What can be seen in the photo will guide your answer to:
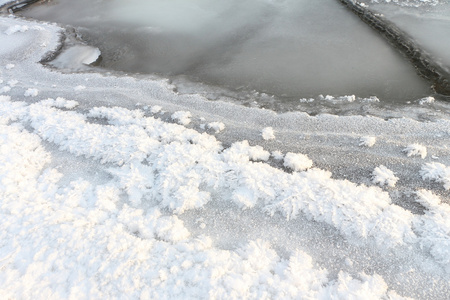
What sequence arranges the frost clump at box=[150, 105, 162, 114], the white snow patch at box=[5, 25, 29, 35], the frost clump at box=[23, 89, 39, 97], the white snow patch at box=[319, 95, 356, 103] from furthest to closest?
the white snow patch at box=[5, 25, 29, 35], the frost clump at box=[23, 89, 39, 97], the frost clump at box=[150, 105, 162, 114], the white snow patch at box=[319, 95, 356, 103]

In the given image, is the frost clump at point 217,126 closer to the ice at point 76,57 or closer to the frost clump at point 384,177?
the frost clump at point 384,177

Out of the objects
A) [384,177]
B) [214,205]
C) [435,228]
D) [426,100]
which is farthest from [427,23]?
[214,205]

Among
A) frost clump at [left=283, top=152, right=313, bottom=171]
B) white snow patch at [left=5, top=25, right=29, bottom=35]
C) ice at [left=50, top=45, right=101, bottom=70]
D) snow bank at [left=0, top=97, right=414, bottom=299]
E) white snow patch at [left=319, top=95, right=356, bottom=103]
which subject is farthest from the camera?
white snow patch at [left=5, top=25, right=29, bottom=35]

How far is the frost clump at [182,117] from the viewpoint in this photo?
18.2 feet

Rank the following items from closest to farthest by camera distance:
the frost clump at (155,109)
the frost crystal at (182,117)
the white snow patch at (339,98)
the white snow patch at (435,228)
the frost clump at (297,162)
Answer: the white snow patch at (435,228) → the frost clump at (297,162) → the frost crystal at (182,117) → the white snow patch at (339,98) → the frost clump at (155,109)

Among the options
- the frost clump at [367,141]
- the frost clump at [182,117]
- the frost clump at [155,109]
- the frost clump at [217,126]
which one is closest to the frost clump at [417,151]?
the frost clump at [367,141]

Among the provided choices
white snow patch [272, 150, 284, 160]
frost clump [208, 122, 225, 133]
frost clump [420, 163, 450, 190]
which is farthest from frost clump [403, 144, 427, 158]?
frost clump [208, 122, 225, 133]

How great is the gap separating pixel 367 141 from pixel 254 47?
4.54 meters

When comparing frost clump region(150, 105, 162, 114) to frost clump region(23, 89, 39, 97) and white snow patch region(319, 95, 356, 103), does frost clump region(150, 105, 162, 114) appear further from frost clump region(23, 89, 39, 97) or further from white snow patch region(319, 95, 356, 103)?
white snow patch region(319, 95, 356, 103)

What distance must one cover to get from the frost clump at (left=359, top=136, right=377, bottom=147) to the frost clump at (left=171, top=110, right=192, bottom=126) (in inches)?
128

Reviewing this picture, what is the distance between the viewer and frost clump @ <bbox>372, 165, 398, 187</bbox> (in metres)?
4.08

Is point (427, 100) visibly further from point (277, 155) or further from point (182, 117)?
point (182, 117)

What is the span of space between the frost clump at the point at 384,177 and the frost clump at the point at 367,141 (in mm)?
600

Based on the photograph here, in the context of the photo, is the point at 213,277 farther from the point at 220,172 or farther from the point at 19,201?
the point at 19,201
